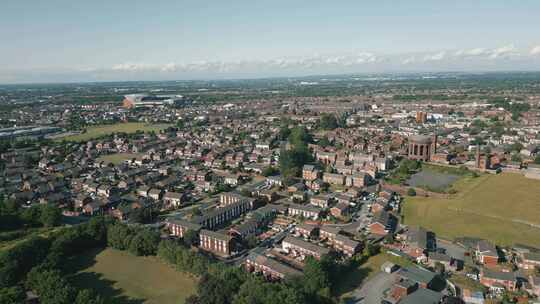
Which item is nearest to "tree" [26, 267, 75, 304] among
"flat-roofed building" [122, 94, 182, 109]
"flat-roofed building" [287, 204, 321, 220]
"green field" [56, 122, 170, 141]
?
"flat-roofed building" [287, 204, 321, 220]

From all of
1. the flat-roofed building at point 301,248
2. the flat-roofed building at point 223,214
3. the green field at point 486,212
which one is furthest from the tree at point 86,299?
the green field at point 486,212

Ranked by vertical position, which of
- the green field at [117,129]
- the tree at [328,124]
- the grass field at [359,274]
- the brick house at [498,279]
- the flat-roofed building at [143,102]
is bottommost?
the grass field at [359,274]

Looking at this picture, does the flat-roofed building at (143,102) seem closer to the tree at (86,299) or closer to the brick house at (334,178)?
the brick house at (334,178)

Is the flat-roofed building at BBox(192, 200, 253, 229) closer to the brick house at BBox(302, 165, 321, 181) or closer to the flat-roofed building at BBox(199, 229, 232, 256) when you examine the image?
the flat-roofed building at BBox(199, 229, 232, 256)

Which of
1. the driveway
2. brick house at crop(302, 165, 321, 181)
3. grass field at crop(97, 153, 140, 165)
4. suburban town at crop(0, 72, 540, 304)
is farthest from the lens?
grass field at crop(97, 153, 140, 165)

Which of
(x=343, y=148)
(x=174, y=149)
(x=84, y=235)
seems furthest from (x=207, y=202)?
(x=343, y=148)

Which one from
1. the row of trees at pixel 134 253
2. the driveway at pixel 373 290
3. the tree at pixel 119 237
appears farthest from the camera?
the tree at pixel 119 237

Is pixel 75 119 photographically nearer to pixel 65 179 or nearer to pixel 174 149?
pixel 174 149
